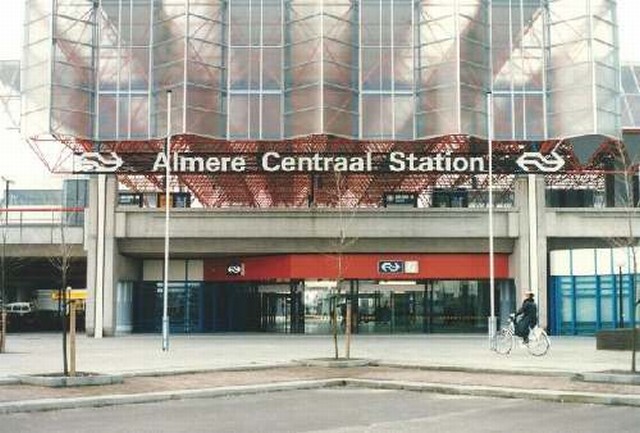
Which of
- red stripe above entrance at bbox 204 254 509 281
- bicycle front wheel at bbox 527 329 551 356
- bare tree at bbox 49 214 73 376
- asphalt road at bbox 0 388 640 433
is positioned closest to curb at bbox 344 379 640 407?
asphalt road at bbox 0 388 640 433

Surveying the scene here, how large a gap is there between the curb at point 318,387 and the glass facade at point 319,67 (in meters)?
23.3

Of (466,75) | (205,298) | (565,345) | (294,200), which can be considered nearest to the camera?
(565,345)

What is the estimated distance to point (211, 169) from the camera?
41969 mm

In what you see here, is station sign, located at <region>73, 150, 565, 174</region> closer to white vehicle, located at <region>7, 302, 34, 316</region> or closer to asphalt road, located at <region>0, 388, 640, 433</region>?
white vehicle, located at <region>7, 302, 34, 316</region>

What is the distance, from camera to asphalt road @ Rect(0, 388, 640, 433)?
1261 centimetres

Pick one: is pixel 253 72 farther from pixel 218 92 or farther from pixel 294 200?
pixel 294 200

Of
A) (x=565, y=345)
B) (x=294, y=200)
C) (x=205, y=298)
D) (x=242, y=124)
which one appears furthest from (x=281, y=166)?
(x=565, y=345)

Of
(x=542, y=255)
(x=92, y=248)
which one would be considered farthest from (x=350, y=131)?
(x=92, y=248)

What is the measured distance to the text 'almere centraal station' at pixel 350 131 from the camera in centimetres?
4131

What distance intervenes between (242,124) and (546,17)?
51.4 feet

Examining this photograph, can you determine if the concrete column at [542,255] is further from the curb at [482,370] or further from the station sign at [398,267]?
the curb at [482,370]

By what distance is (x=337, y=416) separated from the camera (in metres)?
14.0

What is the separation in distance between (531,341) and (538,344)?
23cm

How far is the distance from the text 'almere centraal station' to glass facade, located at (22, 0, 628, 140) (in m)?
0.09
